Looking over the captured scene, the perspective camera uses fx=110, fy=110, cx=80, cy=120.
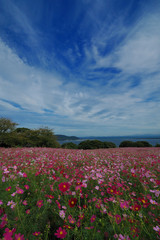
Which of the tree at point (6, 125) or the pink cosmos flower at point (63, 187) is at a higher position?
the tree at point (6, 125)

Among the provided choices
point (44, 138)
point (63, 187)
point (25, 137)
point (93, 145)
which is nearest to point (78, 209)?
point (63, 187)

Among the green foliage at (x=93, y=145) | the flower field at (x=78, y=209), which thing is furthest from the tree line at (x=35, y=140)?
the flower field at (x=78, y=209)

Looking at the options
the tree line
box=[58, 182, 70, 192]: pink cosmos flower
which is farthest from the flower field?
the tree line

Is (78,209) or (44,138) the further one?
(44,138)

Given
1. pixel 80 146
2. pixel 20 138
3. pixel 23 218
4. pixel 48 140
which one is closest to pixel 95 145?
pixel 80 146

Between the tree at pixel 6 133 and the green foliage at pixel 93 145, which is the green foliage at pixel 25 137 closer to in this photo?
the tree at pixel 6 133

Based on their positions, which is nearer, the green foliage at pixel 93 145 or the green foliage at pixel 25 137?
the green foliage at pixel 25 137

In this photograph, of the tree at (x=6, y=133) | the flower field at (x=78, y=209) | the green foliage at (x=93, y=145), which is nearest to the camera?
the flower field at (x=78, y=209)

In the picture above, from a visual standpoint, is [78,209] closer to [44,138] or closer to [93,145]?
[93,145]

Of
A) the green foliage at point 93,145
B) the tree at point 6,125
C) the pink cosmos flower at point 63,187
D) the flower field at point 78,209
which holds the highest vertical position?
the tree at point 6,125

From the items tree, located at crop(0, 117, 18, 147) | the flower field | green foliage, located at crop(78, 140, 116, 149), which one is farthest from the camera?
green foliage, located at crop(78, 140, 116, 149)

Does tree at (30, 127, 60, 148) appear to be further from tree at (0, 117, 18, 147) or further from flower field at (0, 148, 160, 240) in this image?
flower field at (0, 148, 160, 240)

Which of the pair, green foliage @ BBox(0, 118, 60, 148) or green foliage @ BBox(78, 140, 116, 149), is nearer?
green foliage @ BBox(0, 118, 60, 148)

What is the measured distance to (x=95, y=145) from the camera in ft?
76.4
